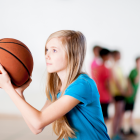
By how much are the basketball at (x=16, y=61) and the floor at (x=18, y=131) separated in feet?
4.98

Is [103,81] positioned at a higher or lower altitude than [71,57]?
lower

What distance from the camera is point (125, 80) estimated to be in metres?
2.40

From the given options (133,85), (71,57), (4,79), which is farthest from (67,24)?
(4,79)

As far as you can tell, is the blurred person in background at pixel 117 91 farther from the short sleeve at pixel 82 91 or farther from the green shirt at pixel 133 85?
the short sleeve at pixel 82 91

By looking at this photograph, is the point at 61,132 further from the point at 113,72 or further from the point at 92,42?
the point at 92,42

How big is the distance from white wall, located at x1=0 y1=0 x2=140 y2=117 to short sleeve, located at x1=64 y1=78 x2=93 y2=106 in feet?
8.02

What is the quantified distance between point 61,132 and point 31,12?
306cm

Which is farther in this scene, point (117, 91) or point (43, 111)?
point (117, 91)

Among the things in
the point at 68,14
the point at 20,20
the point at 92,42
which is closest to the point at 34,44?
the point at 20,20

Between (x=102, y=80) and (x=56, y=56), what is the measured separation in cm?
136

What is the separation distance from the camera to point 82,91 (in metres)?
0.83

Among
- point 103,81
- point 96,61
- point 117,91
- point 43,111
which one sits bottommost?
point 117,91

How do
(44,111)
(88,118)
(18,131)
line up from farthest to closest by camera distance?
(18,131) < (88,118) < (44,111)

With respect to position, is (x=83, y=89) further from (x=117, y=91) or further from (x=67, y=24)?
(x=67, y=24)
